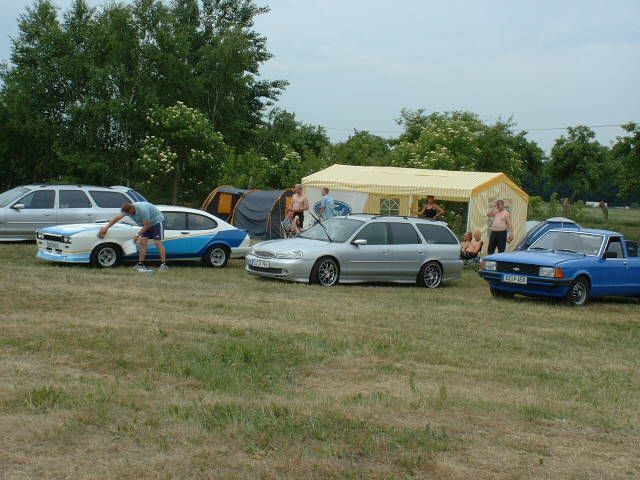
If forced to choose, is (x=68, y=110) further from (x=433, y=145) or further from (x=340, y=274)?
(x=340, y=274)

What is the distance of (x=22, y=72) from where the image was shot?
35750mm

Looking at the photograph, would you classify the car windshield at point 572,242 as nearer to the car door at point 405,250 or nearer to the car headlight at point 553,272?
the car headlight at point 553,272

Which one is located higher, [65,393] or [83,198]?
[83,198]

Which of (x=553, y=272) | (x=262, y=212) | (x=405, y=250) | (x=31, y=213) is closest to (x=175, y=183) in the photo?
(x=262, y=212)

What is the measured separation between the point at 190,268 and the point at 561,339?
28.3ft

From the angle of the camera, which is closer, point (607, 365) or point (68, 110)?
point (607, 365)

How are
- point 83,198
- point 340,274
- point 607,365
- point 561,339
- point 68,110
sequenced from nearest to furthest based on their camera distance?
point 607,365, point 561,339, point 340,274, point 83,198, point 68,110

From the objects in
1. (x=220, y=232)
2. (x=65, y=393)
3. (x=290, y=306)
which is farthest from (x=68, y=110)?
(x=65, y=393)

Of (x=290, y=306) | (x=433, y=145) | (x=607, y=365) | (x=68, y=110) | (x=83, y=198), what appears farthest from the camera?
(x=433, y=145)

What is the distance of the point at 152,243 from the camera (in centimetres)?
1703

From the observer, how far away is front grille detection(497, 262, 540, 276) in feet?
49.0

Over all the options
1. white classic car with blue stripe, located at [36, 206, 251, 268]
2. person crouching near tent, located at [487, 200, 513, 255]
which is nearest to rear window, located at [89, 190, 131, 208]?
white classic car with blue stripe, located at [36, 206, 251, 268]

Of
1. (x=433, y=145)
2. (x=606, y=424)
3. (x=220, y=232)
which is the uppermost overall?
(x=433, y=145)

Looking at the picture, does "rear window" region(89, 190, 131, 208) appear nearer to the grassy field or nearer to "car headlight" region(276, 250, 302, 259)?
"car headlight" region(276, 250, 302, 259)
